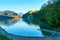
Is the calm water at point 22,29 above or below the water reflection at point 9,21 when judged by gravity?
below

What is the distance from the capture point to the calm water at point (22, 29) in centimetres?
570

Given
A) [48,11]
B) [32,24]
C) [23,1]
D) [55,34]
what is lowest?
[55,34]

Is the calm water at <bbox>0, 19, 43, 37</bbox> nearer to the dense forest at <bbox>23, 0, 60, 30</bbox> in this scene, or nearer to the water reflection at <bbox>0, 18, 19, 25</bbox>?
the water reflection at <bbox>0, 18, 19, 25</bbox>

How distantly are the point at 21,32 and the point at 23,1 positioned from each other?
3.67 ft

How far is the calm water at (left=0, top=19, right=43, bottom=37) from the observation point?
18.7 feet

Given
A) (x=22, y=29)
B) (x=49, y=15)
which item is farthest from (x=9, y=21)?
(x=49, y=15)

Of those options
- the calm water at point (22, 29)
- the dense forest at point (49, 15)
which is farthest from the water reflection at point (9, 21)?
the dense forest at point (49, 15)

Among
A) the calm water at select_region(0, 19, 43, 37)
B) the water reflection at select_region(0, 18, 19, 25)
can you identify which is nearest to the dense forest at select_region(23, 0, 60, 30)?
the calm water at select_region(0, 19, 43, 37)

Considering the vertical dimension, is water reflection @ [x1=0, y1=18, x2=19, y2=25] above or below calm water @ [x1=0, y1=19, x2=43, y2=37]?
above

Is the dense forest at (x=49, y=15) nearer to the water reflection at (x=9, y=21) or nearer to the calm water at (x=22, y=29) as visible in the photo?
the calm water at (x=22, y=29)

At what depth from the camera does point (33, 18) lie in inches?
229

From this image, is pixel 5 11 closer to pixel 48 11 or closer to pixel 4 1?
pixel 4 1

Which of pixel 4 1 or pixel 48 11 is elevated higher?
pixel 4 1

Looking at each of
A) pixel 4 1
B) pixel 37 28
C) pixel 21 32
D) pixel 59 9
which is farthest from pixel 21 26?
pixel 59 9
